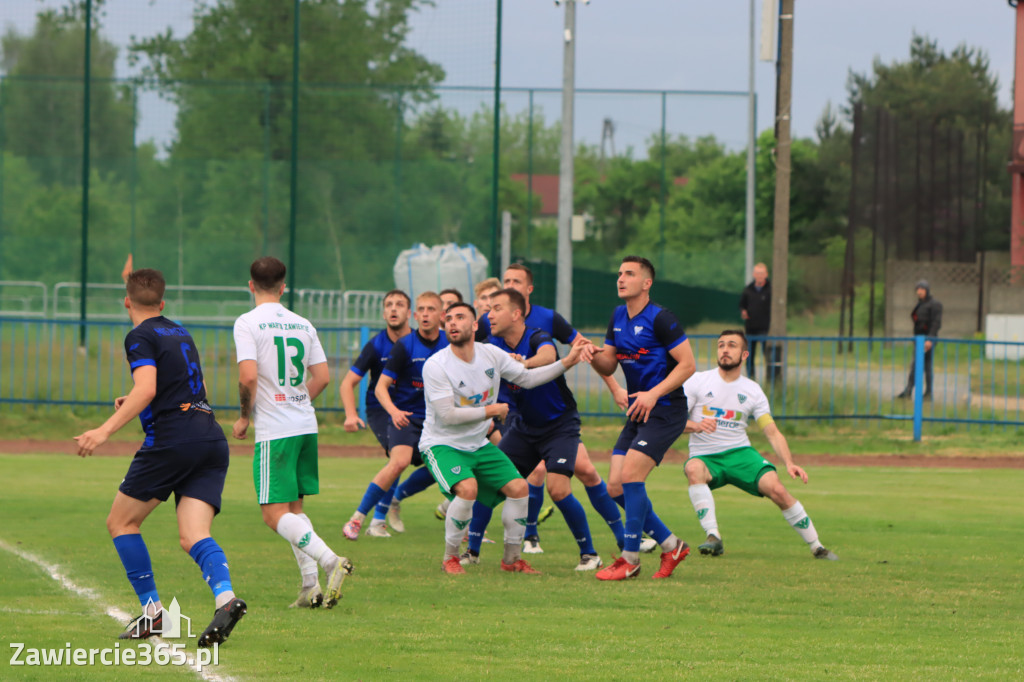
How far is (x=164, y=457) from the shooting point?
6211 mm

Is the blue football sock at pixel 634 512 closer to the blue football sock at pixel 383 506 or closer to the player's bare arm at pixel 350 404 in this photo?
the player's bare arm at pixel 350 404

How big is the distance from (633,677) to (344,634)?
1610 millimetres

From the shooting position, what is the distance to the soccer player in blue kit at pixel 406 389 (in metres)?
9.87

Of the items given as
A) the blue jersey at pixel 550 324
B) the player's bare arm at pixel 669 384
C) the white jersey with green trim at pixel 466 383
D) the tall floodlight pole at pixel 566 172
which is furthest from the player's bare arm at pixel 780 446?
the tall floodlight pole at pixel 566 172

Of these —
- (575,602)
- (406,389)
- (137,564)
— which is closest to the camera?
(137,564)

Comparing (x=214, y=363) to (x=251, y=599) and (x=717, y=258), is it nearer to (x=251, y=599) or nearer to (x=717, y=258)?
(x=251, y=599)

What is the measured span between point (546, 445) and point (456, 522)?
85 centimetres

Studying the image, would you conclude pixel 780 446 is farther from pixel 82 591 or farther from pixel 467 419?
pixel 82 591

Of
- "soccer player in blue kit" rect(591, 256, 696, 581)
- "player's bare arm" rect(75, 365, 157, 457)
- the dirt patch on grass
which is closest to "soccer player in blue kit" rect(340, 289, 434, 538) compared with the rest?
"soccer player in blue kit" rect(591, 256, 696, 581)

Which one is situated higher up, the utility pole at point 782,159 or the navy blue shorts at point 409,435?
the utility pole at point 782,159

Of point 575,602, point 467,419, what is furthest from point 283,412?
point 575,602

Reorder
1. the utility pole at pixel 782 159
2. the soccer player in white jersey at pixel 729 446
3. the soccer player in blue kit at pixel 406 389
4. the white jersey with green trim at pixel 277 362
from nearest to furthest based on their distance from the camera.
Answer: the white jersey with green trim at pixel 277 362, the soccer player in white jersey at pixel 729 446, the soccer player in blue kit at pixel 406 389, the utility pole at pixel 782 159

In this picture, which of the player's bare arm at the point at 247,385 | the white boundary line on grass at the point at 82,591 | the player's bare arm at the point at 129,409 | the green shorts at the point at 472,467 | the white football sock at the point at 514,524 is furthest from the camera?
the white football sock at the point at 514,524

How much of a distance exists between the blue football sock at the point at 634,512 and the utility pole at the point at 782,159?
38.6ft
